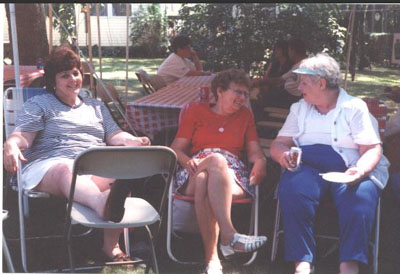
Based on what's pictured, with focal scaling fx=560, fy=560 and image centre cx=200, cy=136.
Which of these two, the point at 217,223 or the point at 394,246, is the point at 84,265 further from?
the point at 394,246

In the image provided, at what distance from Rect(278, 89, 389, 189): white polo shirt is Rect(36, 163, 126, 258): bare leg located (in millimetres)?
1215

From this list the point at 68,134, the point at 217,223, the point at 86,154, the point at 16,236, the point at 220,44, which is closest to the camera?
the point at 86,154

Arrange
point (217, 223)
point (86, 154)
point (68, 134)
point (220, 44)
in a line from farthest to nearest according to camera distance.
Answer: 1. point (220, 44)
2. point (68, 134)
3. point (217, 223)
4. point (86, 154)

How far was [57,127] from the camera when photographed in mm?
3408

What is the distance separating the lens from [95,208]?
2826mm

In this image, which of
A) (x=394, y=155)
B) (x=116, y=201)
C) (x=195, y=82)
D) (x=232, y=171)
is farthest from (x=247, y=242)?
(x=195, y=82)

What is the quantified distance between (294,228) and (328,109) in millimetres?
785

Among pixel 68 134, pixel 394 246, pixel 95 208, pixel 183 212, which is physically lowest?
pixel 394 246

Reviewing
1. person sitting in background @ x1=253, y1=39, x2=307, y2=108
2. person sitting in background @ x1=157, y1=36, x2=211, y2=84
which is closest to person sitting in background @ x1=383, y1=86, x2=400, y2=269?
person sitting in background @ x1=253, y1=39, x2=307, y2=108

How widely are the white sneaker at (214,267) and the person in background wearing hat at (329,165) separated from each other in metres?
0.38

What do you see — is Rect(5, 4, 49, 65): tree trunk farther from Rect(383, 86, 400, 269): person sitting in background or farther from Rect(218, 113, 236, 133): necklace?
Rect(383, 86, 400, 269): person sitting in background

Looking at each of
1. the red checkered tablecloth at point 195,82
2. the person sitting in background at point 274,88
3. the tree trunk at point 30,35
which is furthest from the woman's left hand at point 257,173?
the tree trunk at point 30,35

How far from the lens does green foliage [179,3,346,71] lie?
981 centimetres

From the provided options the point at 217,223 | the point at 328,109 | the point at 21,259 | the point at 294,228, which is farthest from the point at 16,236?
the point at 328,109
